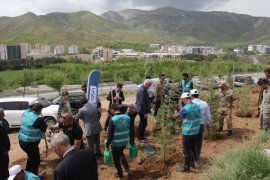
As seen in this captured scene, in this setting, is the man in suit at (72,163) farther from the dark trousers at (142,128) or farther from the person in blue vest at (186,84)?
the person in blue vest at (186,84)

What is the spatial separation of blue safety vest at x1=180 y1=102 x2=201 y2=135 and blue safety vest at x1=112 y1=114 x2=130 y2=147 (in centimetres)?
117

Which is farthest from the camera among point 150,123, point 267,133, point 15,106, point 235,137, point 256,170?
point 15,106

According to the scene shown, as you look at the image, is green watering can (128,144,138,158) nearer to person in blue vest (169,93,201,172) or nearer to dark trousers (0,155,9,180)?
person in blue vest (169,93,201,172)

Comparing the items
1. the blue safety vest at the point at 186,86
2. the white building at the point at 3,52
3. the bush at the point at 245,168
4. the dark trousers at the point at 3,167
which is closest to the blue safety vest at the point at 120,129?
the bush at the point at 245,168

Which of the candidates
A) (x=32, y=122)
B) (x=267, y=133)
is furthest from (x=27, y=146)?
(x=267, y=133)

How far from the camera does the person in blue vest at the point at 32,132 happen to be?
22.8ft

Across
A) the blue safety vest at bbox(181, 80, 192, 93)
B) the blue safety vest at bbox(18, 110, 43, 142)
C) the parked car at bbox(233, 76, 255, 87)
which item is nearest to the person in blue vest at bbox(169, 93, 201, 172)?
the blue safety vest at bbox(18, 110, 43, 142)

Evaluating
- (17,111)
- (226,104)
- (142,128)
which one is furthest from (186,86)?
(17,111)

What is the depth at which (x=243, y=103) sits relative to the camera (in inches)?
479

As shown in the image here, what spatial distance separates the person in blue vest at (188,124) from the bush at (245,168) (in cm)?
143

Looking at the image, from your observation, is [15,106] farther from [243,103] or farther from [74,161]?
[74,161]

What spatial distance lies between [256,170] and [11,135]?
39.7ft

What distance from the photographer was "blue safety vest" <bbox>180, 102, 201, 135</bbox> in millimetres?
7090

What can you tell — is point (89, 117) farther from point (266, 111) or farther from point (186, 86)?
point (266, 111)
